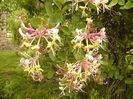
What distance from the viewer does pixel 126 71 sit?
65.7 inches

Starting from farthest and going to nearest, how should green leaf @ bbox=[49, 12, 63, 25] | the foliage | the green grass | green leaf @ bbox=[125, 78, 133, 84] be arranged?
the green grass
green leaf @ bbox=[125, 78, 133, 84]
the foliage
green leaf @ bbox=[49, 12, 63, 25]

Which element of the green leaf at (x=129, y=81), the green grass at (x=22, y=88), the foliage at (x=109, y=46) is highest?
the foliage at (x=109, y=46)

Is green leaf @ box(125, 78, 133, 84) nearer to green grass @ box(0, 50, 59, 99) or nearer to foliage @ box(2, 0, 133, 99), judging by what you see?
foliage @ box(2, 0, 133, 99)

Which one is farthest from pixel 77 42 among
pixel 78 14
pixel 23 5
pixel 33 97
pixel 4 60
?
pixel 4 60

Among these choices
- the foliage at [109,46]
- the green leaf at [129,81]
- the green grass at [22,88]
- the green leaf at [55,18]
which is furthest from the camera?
the green grass at [22,88]

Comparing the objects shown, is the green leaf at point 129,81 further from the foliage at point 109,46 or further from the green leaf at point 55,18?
the green leaf at point 55,18

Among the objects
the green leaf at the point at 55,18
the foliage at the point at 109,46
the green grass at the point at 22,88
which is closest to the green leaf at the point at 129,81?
the foliage at the point at 109,46

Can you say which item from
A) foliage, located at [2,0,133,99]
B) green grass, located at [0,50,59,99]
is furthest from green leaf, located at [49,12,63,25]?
green grass, located at [0,50,59,99]

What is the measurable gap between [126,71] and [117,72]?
0.06 meters

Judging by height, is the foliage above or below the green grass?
above

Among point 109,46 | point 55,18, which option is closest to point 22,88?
point 109,46

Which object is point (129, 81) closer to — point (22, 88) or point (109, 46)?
point (109, 46)

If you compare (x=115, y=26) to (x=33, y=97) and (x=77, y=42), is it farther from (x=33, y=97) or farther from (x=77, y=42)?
(x=33, y=97)

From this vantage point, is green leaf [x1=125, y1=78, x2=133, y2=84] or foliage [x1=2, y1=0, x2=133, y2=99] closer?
foliage [x1=2, y1=0, x2=133, y2=99]
